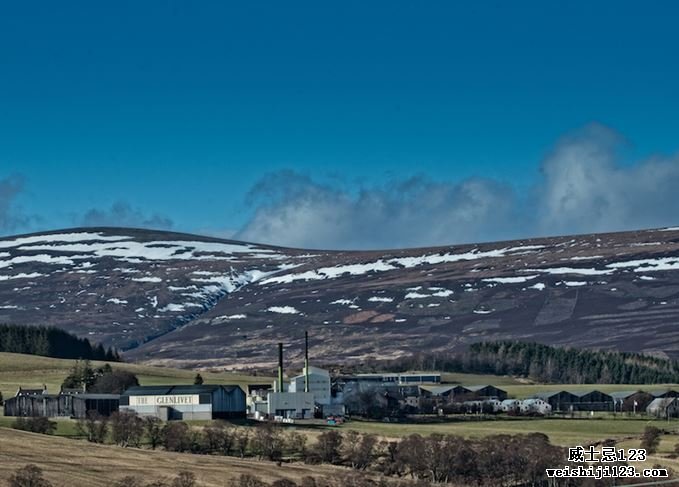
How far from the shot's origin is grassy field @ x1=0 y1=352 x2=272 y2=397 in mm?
133500

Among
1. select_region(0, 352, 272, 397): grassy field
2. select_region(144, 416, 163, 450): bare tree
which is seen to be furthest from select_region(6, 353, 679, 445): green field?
select_region(144, 416, 163, 450): bare tree

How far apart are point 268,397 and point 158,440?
117 feet

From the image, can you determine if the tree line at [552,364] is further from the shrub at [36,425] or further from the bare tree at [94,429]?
the shrub at [36,425]

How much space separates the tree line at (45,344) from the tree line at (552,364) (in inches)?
1563

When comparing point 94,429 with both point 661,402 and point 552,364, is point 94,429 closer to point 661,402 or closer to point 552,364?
point 661,402

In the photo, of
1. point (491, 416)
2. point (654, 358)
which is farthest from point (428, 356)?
point (491, 416)

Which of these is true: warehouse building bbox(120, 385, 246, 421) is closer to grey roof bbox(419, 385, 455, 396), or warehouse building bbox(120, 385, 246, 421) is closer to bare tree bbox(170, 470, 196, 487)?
grey roof bbox(419, 385, 455, 396)

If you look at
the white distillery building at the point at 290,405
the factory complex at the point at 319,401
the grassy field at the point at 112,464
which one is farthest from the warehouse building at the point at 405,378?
the grassy field at the point at 112,464

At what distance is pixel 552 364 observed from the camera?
176m

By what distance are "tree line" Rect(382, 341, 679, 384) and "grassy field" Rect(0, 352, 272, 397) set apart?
32.9 meters

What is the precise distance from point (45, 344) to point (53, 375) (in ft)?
129

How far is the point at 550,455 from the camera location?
234ft

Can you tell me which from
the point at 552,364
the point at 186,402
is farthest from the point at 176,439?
the point at 552,364

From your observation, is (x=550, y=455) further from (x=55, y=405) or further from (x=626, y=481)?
(x=55, y=405)
